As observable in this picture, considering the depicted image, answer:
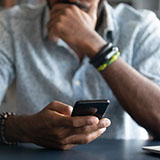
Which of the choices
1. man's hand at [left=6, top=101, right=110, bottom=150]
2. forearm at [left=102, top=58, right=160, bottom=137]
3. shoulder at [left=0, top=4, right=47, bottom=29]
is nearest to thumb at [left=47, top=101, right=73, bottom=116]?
man's hand at [left=6, top=101, right=110, bottom=150]

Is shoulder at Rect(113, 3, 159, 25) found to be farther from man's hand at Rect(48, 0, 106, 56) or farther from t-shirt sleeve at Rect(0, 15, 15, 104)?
t-shirt sleeve at Rect(0, 15, 15, 104)

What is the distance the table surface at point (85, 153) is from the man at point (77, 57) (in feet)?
1.10

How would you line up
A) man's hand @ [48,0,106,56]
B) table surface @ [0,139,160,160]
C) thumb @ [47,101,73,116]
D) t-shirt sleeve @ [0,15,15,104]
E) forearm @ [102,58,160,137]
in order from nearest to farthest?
table surface @ [0,139,160,160]
thumb @ [47,101,73,116]
forearm @ [102,58,160,137]
man's hand @ [48,0,106,56]
t-shirt sleeve @ [0,15,15,104]

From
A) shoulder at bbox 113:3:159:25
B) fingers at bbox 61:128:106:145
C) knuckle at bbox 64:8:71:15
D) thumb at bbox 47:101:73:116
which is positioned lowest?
fingers at bbox 61:128:106:145

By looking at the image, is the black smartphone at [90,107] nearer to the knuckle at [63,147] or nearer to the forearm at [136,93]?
the knuckle at [63,147]

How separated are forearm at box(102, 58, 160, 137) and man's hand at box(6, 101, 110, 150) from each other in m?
0.36

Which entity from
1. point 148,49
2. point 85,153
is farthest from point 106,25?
point 85,153

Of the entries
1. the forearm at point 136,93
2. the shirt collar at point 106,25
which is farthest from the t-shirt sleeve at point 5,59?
the forearm at point 136,93

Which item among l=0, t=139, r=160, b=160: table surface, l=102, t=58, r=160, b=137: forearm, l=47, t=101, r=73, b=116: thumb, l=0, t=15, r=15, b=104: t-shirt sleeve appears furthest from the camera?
l=0, t=15, r=15, b=104: t-shirt sleeve

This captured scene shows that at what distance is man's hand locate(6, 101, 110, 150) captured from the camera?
0.79 m

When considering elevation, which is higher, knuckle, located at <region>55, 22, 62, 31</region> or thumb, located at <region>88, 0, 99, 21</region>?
thumb, located at <region>88, 0, 99, 21</region>

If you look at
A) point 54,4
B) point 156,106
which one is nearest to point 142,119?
point 156,106

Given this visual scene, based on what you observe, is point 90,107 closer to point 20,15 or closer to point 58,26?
point 58,26

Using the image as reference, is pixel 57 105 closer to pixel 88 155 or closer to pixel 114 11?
pixel 88 155
